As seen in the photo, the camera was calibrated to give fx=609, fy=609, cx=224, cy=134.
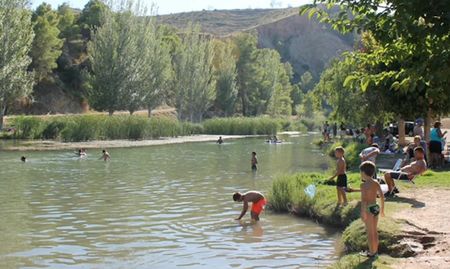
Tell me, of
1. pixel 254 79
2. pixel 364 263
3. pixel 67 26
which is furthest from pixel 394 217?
pixel 254 79

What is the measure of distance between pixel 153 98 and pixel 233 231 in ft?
191

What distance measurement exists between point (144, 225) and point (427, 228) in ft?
24.1

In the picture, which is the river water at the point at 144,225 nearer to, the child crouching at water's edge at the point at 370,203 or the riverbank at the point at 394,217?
the riverbank at the point at 394,217

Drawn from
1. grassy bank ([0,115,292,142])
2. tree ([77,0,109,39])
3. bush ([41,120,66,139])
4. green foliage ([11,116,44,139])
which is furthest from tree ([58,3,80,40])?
bush ([41,120,66,139])

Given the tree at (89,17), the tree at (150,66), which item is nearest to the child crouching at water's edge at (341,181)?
the tree at (150,66)

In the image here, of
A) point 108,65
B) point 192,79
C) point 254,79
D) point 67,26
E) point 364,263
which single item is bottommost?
point 364,263

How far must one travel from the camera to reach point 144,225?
52.0 ft

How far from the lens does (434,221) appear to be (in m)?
12.3

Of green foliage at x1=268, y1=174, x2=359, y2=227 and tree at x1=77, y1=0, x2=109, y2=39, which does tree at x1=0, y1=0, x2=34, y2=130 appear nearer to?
green foliage at x1=268, y1=174, x2=359, y2=227

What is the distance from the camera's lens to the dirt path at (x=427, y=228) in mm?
9680

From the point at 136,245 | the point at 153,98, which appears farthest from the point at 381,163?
the point at 153,98

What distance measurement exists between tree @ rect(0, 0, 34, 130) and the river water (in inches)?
929

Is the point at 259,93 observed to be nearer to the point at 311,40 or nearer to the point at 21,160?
the point at 21,160

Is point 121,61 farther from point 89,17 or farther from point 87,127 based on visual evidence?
point 89,17
